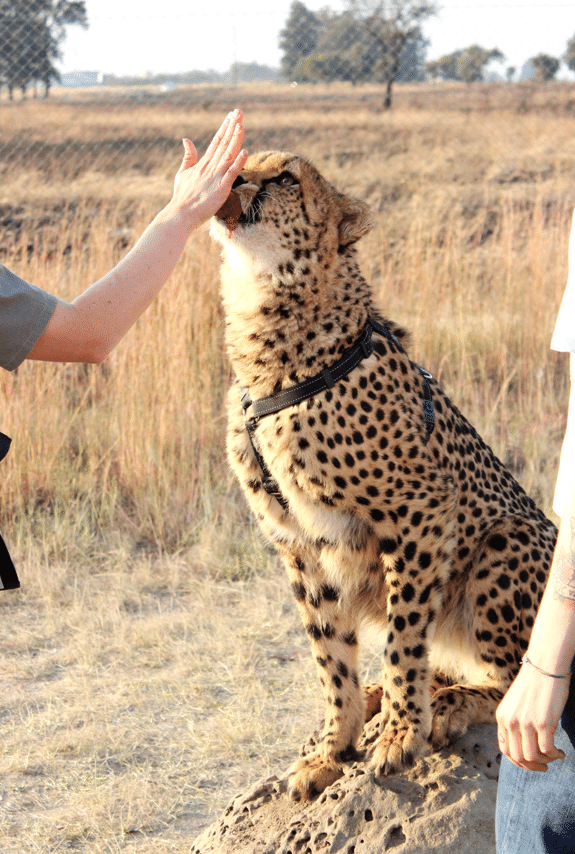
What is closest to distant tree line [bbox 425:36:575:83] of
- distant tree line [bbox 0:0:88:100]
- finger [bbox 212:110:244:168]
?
distant tree line [bbox 0:0:88:100]

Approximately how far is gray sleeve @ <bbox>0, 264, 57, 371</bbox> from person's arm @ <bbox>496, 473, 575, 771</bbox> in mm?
878

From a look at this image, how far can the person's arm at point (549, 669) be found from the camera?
0.98 m

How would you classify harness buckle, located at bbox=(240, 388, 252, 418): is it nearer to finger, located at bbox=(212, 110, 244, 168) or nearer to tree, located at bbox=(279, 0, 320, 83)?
finger, located at bbox=(212, 110, 244, 168)

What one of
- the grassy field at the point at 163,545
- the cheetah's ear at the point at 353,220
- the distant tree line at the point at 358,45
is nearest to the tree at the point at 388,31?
the distant tree line at the point at 358,45

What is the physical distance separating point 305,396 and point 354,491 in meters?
0.24

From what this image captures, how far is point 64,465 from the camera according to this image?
3777mm

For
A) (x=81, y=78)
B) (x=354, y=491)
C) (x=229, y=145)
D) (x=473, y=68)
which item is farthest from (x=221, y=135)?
(x=473, y=68)

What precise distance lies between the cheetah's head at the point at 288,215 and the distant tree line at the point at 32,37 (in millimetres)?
5192

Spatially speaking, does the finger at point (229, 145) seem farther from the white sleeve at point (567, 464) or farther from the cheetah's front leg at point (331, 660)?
the cheetah's front leg at point (331, 660)

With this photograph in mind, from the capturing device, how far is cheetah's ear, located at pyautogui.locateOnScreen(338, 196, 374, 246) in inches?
80.9

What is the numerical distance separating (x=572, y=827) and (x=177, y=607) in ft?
7.70

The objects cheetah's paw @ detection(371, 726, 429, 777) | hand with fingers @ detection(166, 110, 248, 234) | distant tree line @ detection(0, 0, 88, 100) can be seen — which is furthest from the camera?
distant tree line @ detection(0, 0, 88, 100)

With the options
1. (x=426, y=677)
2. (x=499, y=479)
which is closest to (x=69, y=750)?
(x=426, y=677)

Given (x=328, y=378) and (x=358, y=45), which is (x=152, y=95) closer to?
(x=358, y=45)
